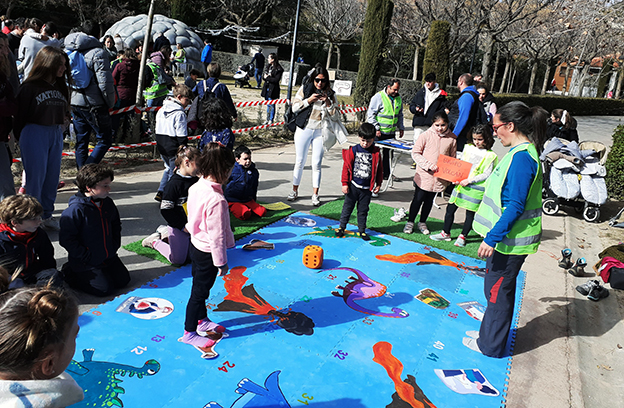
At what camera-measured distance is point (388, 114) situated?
322 inches

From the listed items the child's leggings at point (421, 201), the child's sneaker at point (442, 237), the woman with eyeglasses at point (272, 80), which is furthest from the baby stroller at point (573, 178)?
the woman with eyeglasses at point (272, 80)

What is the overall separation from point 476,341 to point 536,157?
5.47 feet

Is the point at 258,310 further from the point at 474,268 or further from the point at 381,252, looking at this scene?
the point at 474,268

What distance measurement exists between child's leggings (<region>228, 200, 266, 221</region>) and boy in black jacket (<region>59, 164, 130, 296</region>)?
2241 millimetres

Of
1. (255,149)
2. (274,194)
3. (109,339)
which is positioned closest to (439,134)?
(274,194)

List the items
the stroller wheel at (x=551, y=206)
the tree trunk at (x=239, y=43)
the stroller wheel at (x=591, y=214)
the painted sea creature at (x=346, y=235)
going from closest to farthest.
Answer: the painted sea creature at (x=346, y=235)
the stroller wheel at (x=591, y=214)
the stroller wheel at (x=551, y=206)
the tree trunk at (x=239, y=43)

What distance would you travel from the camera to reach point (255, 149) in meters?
10.6

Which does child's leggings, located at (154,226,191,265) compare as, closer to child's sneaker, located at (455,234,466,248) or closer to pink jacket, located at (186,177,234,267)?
pink jacket, located at (186,177,234,267)

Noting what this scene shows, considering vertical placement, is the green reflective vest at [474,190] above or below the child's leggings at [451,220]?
above

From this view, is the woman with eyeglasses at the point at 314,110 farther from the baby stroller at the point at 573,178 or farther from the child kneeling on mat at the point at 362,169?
the baby stroller at the point at 573,178

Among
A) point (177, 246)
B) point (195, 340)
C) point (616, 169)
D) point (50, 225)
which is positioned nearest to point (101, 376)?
point (195, 340)

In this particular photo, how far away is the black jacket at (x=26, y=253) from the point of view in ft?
10.8

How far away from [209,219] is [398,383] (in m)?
1.85

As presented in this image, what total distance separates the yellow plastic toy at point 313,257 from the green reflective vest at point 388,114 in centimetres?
405
